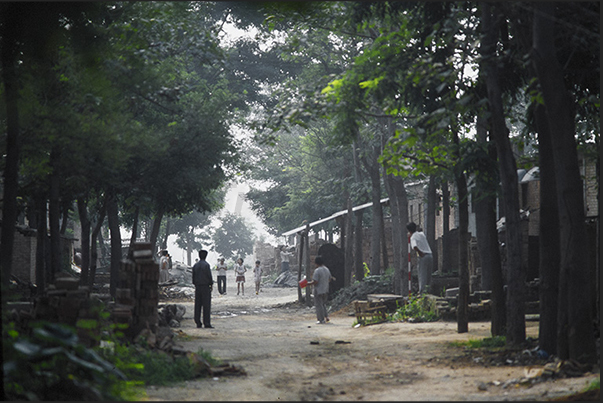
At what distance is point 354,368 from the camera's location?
10.2m

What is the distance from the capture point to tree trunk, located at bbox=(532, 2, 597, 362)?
28.4 ft

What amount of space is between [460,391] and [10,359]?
4713 mm

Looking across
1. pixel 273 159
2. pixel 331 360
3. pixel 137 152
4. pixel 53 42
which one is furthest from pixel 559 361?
pixel 273 159

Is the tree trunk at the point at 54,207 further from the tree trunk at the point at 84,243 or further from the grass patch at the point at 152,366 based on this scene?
the grass patch at the point at 152,366

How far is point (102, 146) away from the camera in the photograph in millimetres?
13359

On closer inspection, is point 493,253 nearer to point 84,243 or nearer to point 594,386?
point 594,386

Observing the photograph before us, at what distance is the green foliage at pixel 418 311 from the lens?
1691cm

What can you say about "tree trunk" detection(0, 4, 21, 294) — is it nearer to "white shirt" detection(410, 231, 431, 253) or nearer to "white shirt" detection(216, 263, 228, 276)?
"white shirt" detection(410, 231, 431, 253)

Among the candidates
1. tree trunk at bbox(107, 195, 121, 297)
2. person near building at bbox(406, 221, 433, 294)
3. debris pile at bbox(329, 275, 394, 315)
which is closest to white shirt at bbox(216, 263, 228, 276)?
debris pile at bbox(329, 275, 394, 315)

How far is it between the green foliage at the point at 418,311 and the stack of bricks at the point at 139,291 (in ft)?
23.4

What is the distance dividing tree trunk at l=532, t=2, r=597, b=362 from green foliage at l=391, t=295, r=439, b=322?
7.90 metres

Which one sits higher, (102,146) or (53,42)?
(53,42)

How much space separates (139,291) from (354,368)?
4138 millimetres

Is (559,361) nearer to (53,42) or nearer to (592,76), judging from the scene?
(592,76)
